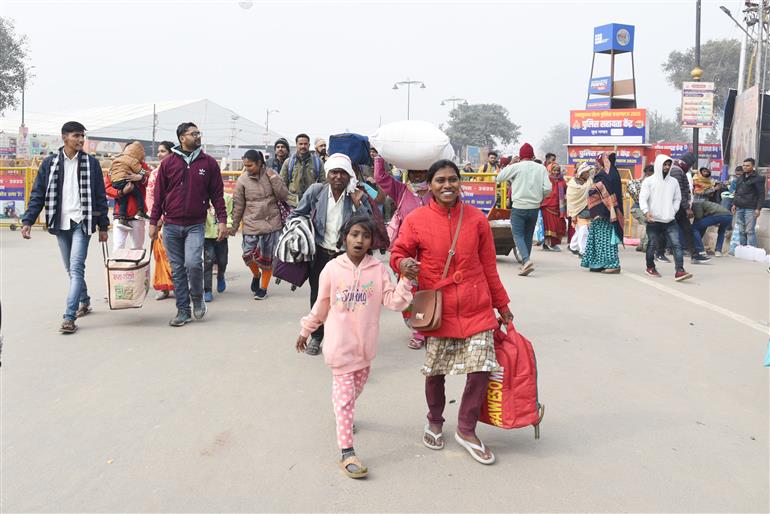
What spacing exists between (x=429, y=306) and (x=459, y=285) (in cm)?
20

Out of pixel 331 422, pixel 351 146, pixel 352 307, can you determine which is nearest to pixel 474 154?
pixel 351 146

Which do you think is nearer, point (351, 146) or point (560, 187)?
point (351, 146)

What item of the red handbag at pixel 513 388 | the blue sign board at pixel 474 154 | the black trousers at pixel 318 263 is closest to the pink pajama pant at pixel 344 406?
the red handbag at pixel 513 388

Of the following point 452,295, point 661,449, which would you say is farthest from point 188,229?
point 661,449

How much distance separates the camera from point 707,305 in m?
8.41

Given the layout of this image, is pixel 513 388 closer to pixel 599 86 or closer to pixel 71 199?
pixel 71 199

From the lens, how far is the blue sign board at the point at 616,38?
123 ft

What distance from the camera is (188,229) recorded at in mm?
6938

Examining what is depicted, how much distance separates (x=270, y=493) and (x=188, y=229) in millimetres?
4050

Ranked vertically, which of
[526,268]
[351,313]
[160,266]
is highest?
[351,313]

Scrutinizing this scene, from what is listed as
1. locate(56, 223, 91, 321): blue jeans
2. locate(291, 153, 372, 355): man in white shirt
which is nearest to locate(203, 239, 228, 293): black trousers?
locate(56, 223, 91, 321): blue jeans

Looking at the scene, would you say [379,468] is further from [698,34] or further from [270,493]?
[698,34]

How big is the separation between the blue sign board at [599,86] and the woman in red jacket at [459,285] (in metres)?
37.4

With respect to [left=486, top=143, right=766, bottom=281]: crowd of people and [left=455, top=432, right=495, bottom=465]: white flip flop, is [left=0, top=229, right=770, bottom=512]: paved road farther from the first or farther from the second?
[left=486, top=143, right=766, bottom=281]: crowd of people
